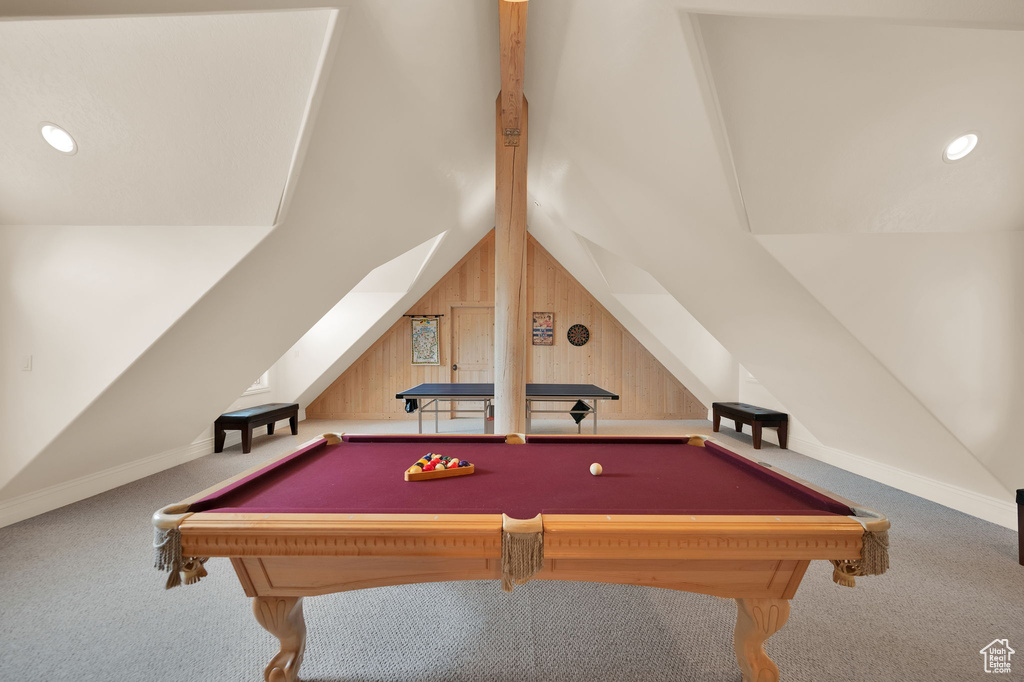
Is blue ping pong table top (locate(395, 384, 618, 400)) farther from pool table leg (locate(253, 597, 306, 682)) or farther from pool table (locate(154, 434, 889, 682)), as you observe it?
pool table leg (locate(253, 597, 306, 682))

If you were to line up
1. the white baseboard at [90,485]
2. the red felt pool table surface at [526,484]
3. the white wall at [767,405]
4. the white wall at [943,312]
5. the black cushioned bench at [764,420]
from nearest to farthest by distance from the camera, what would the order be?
the red felt pool table surface at [526,484]
the white wall at [943,312]
the white baseboard at [90,485]
the white wall at [767,405]
the black cushioned bench at [764,420]

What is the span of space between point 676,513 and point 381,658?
1.30m

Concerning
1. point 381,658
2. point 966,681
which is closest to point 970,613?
point 966,681

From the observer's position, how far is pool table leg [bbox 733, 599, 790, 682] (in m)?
1.38

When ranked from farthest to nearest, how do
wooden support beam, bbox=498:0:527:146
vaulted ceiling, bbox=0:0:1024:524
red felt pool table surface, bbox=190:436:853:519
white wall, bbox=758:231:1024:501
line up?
white wall, bbox=758:231:1024:501 → wooden support beam, bbox=498:0:527:146 → vaulted ceiling, bbox=0:0:1024:524 → red felt pool table surface, bbox=190:436:853:519

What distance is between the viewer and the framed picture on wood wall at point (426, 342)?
707cm

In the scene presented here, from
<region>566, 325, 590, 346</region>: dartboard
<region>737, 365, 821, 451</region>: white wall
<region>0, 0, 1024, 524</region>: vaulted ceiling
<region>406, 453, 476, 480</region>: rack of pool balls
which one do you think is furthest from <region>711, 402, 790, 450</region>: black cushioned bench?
<region>406, 453, 476, 480</region>: rack of pool balls

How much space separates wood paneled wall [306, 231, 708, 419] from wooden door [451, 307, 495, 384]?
0.12 metres

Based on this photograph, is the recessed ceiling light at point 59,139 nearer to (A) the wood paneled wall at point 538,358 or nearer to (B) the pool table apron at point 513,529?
(B) the pool table apron at point 513,529

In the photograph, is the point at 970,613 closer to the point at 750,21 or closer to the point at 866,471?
the point at 866,471

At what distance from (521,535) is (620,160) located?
276 centimetres

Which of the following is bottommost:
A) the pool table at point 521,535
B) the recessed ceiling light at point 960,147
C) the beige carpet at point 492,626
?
the beige carpet at point 492,626

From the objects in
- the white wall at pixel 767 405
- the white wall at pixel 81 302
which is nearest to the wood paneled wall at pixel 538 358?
the white wall at pixel 767 405

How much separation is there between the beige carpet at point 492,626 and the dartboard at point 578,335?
4.83 m
